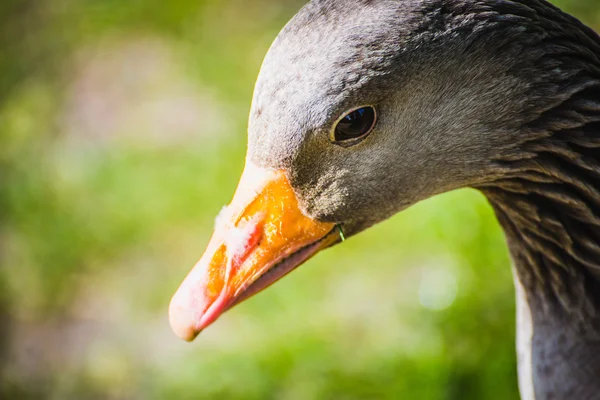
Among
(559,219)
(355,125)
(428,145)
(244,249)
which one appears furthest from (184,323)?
(559,219)

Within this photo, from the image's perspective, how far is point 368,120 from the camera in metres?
2.55

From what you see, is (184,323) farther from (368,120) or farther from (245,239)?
(368,120)

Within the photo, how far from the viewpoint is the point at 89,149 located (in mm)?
7098

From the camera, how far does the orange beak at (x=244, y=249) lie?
8.96ft

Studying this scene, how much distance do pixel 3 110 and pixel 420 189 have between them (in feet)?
15.7

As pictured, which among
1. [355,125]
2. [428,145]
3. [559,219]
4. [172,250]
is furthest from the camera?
[172,250]

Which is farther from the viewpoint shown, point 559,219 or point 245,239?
point 559,219

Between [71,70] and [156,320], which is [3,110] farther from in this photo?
[156,320]

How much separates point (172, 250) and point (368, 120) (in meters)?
Result: 4.20

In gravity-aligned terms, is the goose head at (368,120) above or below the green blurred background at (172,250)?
below

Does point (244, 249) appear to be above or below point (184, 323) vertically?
above

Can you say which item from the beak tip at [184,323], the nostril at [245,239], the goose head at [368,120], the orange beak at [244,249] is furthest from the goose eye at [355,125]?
the beak tip at [184,323]

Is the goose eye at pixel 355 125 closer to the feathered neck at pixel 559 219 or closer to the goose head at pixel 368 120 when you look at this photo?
the goose head at pixel 368 120

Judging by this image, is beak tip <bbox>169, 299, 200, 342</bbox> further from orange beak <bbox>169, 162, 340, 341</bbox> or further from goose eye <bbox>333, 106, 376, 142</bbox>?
goose eye <bbox>333, 106, 376, 142</bbox>
